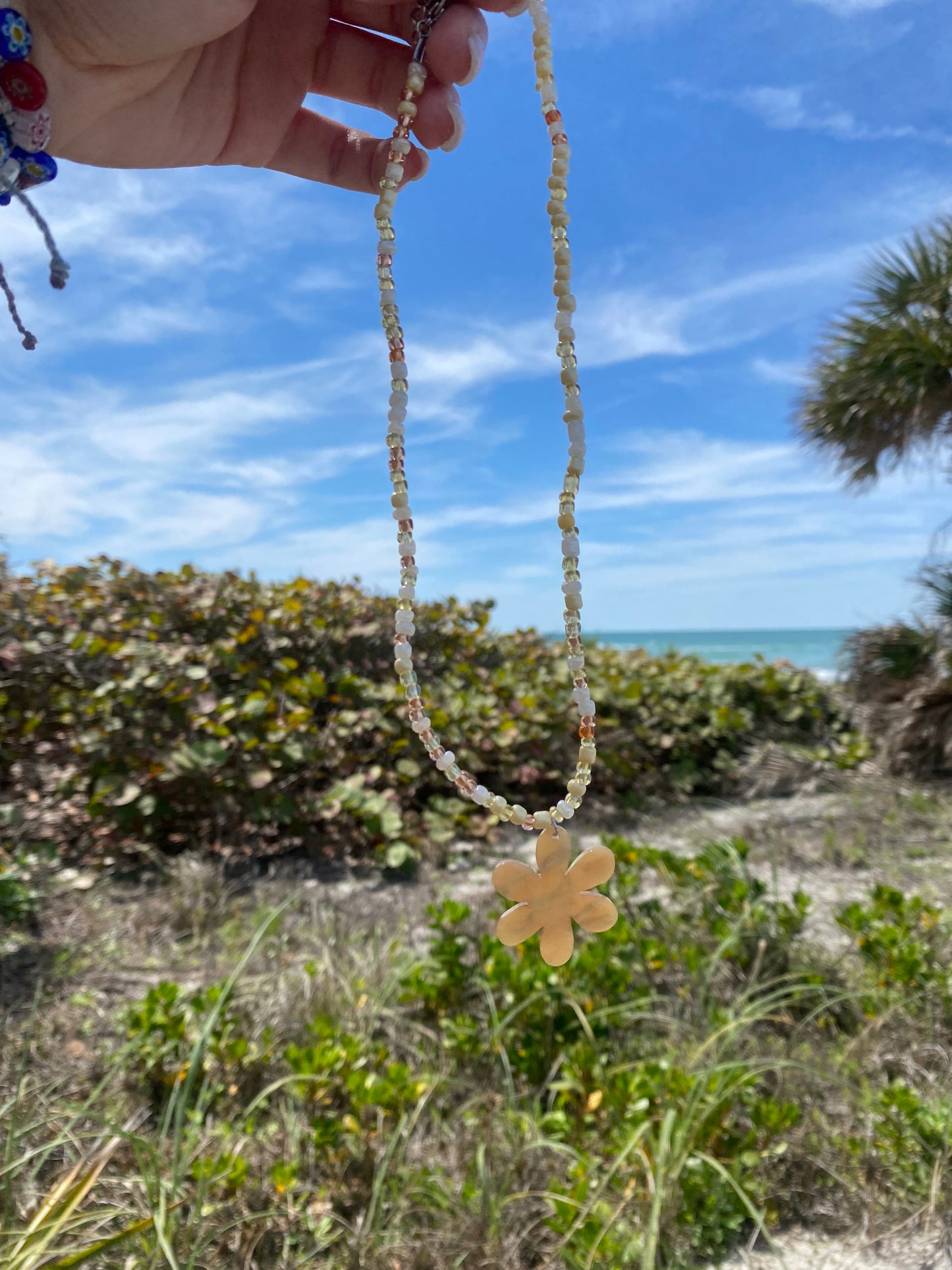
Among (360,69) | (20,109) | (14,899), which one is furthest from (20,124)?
(14,899)

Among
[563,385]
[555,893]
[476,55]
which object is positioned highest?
[476,55]

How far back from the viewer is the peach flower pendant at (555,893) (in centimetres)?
131

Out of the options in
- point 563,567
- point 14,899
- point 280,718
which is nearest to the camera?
point 563,567

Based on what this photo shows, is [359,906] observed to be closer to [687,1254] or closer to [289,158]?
[687,1254]

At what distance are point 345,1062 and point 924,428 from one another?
6014mm

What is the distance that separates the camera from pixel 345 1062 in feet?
7.00

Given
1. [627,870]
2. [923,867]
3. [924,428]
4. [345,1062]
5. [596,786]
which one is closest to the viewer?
[345,1062]

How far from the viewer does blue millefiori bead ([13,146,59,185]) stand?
1.25 m

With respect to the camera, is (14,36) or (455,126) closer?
(14,36)

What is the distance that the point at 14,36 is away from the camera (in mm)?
1192

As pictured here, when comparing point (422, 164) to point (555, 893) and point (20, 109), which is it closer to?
point (20, 109)

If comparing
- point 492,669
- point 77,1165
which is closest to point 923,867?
point 492,669

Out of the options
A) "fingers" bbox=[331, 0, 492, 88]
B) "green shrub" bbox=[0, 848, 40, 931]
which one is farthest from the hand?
"green shrub" bbox=[0, 848, 40, 931]

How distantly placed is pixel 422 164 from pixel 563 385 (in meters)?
0.47
